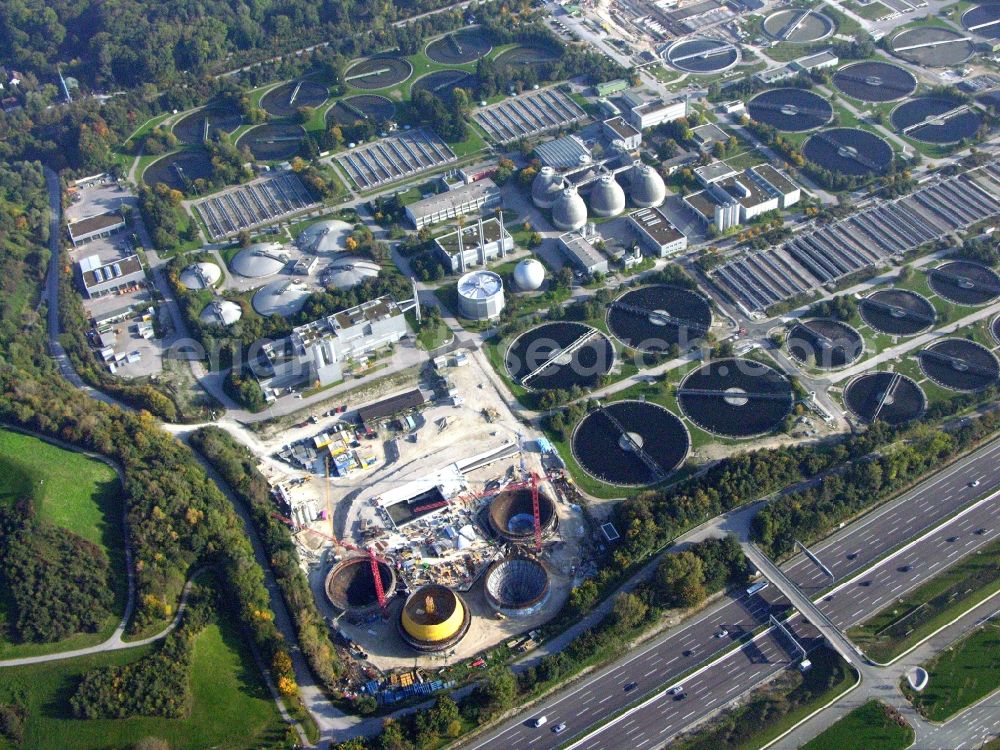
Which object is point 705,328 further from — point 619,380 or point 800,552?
point 800,552

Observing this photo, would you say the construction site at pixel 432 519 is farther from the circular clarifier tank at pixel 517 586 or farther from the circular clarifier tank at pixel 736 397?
the circular clarifier tank at pixel 736 397

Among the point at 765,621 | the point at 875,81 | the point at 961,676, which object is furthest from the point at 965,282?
the point at 765,621

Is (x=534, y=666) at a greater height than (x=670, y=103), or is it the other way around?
(x=670, y=103)

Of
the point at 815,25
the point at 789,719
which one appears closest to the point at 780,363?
the point at 789,719

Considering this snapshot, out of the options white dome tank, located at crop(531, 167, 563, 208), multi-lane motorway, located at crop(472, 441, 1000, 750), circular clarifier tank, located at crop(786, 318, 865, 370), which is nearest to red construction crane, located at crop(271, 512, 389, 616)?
multi-lane motorway, located at crop(472, 441, 1000, 750)

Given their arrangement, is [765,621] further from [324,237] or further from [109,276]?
[109,276]
